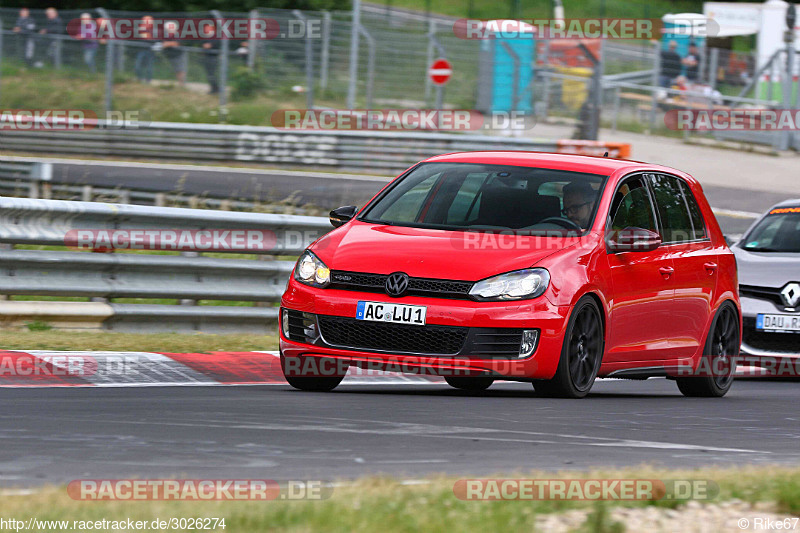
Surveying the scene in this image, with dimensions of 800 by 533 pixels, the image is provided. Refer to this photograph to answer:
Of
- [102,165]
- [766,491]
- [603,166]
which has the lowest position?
[102,165]

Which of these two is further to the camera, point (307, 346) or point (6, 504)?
point (307, 346)

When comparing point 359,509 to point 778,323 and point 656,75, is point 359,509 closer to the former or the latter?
point 778,323

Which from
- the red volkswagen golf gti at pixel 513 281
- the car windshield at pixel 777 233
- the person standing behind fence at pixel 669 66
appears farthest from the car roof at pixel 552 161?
the person standing behind fence at pixel 669 66

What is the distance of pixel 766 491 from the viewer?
17.6 ft

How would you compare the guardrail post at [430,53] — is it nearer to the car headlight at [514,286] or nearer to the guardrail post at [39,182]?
the guardrail post at [39,182]

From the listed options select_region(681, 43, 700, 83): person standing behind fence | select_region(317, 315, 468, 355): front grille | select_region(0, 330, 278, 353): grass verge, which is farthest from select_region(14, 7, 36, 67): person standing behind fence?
select_region(317, 315, 468, 355): front grille

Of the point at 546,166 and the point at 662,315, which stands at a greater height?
the point at 546,166

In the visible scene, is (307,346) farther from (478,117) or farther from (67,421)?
(478,117)

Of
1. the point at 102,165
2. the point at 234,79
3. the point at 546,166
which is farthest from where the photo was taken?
the point at 234,79

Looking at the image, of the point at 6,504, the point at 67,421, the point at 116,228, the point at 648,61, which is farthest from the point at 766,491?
the point at 648,61

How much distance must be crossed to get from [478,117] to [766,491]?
939 inches

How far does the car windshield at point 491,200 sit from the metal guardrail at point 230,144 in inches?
615

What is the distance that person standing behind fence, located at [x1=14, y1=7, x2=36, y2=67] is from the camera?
2695 cm

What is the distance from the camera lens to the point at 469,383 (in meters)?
9.62
